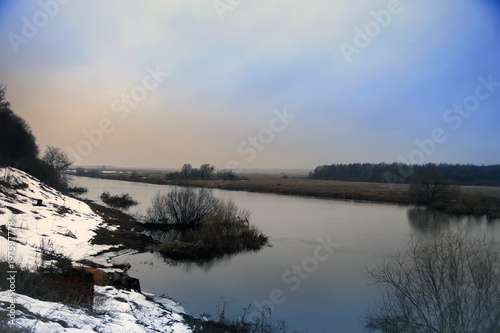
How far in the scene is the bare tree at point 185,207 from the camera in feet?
61.5

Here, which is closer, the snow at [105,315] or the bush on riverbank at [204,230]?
the snow at [105,315]

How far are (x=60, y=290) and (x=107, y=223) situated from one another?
38.0 feet

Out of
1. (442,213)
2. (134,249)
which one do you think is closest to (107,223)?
(134,249)

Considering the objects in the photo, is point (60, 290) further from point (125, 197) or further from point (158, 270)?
point (125, 197)

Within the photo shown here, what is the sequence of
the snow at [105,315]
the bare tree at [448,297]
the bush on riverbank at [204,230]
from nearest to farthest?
the snow at [105,315] → the bare tree at [448,297] → the bush on riverbank at [204,230]

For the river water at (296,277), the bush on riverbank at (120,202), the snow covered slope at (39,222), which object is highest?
the snow covered slope at (39,222)

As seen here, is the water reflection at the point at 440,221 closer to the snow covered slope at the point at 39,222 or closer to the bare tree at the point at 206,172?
the snow covered slope at the point at 39,222

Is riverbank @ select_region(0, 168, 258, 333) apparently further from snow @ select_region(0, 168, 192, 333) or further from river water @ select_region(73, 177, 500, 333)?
river water @ select_region(73, 177, 500, 333)

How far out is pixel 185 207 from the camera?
18719mm

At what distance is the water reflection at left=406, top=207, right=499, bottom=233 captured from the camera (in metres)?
19.4

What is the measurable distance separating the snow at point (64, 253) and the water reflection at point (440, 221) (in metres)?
16.0

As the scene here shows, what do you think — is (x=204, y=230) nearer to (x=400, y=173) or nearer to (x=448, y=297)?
(x=448, y=297)

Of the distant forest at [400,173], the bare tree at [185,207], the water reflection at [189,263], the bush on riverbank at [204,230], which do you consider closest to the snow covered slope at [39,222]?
the water reflection at [189,263]

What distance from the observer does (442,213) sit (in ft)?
87.5
